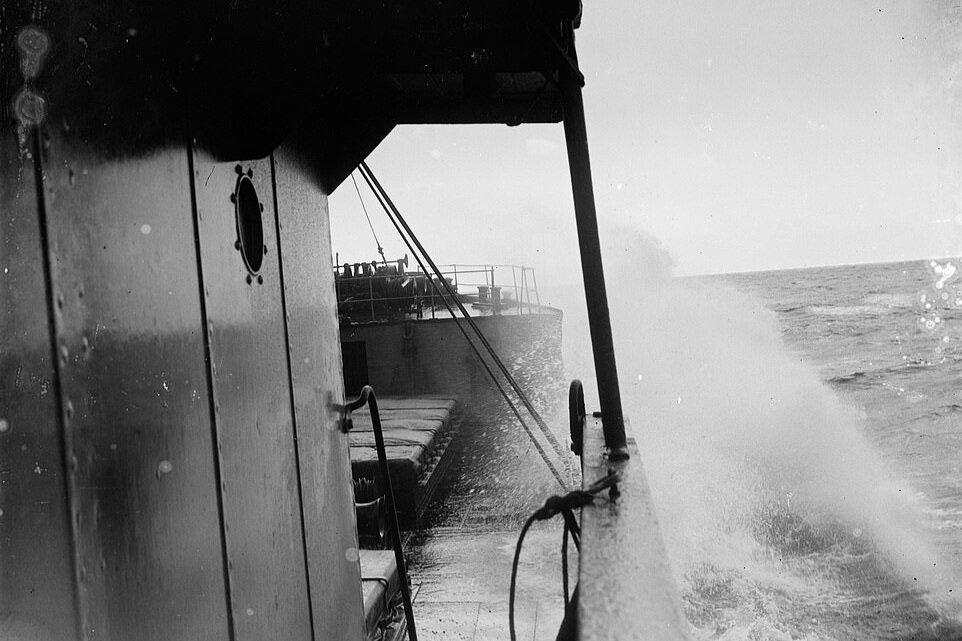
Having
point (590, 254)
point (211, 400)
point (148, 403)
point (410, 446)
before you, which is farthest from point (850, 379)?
point (148, 403)

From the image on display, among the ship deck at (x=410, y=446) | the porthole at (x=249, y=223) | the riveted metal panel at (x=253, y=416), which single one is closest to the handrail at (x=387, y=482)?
the riveted metal panel at (x=253, y=416)

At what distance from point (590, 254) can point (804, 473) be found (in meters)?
23.6

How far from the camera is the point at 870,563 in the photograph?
48.6 feet

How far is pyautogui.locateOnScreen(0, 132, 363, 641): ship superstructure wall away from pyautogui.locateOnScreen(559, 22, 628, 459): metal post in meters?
1.34

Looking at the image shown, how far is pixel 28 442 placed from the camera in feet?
3.71

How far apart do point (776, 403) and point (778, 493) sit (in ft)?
47.1

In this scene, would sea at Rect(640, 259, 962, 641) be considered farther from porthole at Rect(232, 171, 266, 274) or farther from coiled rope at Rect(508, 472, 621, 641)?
porthole at Rect(232, 171, 266, 274)

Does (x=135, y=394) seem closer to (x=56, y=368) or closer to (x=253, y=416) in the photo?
(x=56, y=368)

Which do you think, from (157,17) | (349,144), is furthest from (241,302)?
(349,144)

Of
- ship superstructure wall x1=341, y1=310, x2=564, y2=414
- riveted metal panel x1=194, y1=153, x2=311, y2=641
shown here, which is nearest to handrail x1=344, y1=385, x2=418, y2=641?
riveted metal panel x1=194, y1=153, x2=311, y2=641

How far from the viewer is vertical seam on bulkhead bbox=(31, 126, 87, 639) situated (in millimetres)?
1222

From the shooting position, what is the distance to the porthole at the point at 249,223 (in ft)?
8.04

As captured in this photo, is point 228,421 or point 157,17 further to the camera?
point 228,421

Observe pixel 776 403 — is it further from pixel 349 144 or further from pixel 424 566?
pixel 349 144
